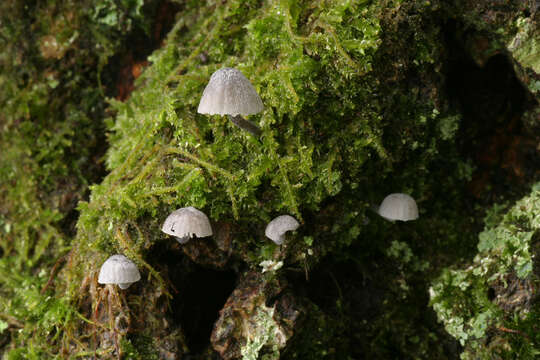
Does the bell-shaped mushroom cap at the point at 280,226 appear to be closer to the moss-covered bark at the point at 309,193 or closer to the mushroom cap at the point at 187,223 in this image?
the moss-covered bark at the point at 309,193

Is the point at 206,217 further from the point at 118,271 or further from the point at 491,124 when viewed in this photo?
the point at 491,124

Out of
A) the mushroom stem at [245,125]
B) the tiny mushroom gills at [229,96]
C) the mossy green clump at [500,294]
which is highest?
the tiny mushroom gills at [229,96]

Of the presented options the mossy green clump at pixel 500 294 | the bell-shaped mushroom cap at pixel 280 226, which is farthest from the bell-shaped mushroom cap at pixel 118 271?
the mossy green clump at pixel 500 294

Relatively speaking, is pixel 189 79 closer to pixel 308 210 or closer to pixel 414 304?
pixel 308 210

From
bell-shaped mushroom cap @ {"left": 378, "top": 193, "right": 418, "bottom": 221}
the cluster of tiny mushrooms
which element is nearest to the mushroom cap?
Result: the cluster of tiny mushrooms

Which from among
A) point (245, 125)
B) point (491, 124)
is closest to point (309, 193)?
point (245, 125)

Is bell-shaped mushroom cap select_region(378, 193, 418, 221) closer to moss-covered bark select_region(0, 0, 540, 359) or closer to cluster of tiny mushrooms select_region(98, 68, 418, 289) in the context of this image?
moss-covered bark select_region(0, 0, 540, 359)

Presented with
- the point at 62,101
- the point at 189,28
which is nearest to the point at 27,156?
the point at 62,101
